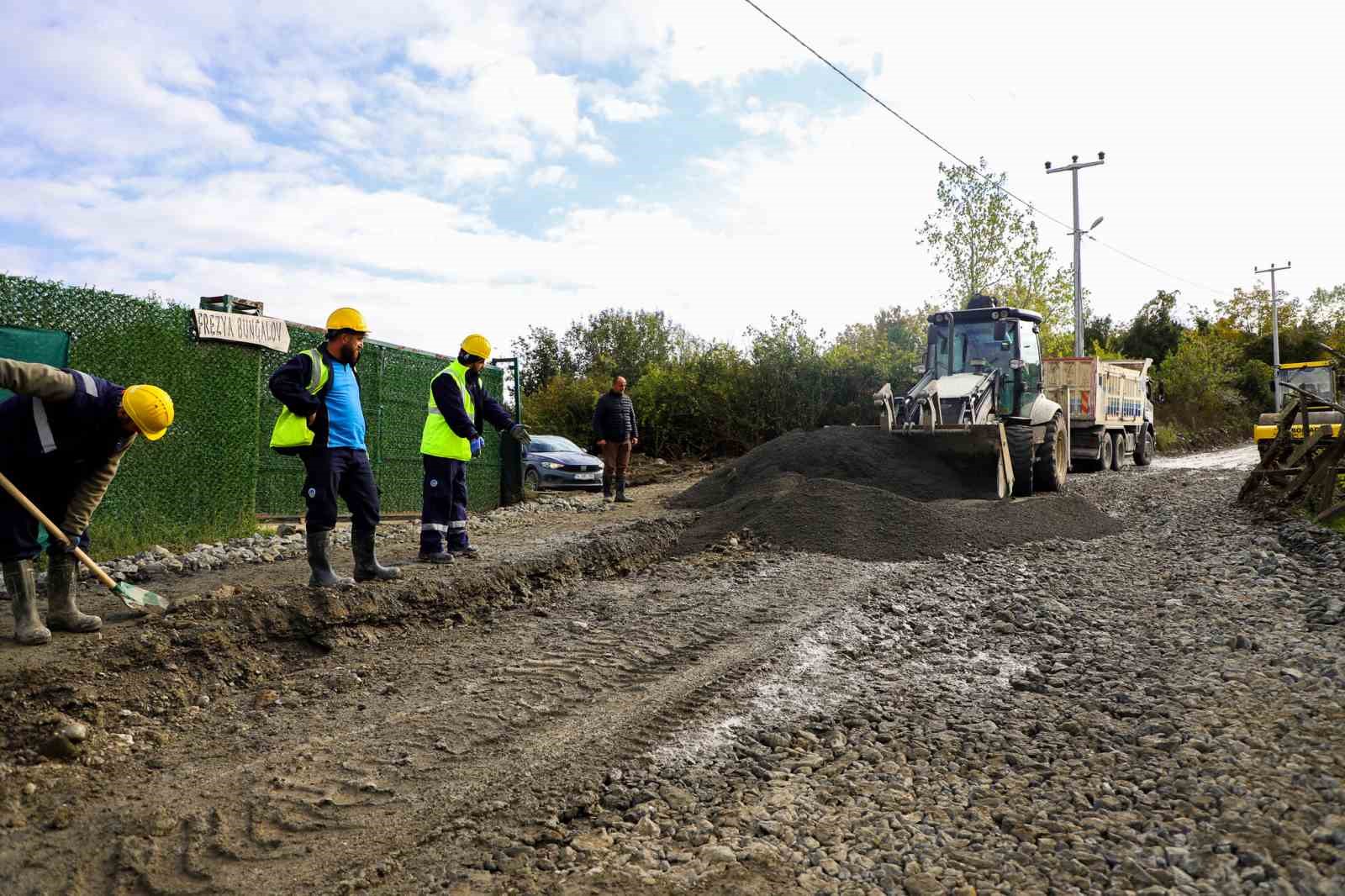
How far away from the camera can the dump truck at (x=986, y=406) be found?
1255 centimetres

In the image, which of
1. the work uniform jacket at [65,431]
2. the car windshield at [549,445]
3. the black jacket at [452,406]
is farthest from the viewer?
the car windshield at [549,445]

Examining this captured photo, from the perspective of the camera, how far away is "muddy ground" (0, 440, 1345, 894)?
310 centimetres

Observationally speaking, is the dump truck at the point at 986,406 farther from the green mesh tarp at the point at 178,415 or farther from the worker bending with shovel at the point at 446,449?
the green mesh tarp at the point at 178,415

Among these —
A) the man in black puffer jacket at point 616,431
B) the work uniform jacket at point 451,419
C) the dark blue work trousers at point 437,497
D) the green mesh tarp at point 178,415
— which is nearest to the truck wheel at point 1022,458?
the man in black puffer jacket at point 616,431

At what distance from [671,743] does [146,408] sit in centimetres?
341

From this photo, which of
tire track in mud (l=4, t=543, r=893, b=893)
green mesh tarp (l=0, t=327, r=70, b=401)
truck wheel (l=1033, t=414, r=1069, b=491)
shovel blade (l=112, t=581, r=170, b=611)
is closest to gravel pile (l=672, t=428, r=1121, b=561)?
truck wheel (l=1033, t=414, r=1069, b=491)

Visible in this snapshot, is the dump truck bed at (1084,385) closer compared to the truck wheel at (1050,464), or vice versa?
the truck wheel at (1050,464)

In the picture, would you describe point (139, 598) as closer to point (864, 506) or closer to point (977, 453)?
point (864, 506)

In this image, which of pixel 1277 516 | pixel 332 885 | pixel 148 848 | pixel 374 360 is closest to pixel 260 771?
pixel 148 848

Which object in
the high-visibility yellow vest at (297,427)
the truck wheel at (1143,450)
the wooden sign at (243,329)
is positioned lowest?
the truck wheel at (1143,450)

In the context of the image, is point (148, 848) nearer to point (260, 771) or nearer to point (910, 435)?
point (260, 771)

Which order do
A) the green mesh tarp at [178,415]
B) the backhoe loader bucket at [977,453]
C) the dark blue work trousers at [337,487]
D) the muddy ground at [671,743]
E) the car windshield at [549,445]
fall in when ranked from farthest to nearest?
the car windshield at [549,445] < the backhoe loader bucket at [977,453] < the green mesh tarp at [178,415] < the dark blue work trousers at [337,487] < the muddy ground at [671,743]

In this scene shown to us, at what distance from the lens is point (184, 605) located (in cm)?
543

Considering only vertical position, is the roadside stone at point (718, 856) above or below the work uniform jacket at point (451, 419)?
below
